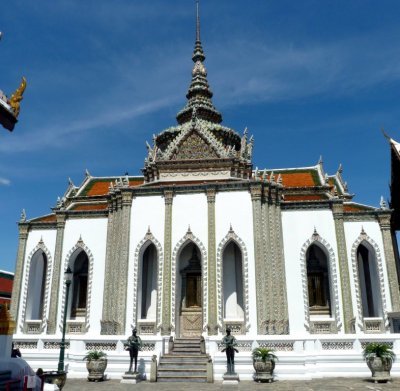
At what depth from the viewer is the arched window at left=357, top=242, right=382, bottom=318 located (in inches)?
790

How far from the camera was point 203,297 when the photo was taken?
1823 centimetres

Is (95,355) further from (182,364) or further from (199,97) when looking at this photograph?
(199,97)

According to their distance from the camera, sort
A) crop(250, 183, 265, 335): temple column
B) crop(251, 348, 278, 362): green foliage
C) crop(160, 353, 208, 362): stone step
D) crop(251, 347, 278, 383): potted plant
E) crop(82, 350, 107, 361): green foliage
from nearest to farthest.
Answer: crop(251, 347, 278, 383): potted plant < crop(251, 348, 278, 362): green foliage < crop(82, 350, 107, 361): green foliage < crop(160, 353, 208, 362): stone step < crop(250, 183, 265, 335): temple column

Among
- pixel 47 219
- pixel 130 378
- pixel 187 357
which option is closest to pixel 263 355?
pixel 187 357

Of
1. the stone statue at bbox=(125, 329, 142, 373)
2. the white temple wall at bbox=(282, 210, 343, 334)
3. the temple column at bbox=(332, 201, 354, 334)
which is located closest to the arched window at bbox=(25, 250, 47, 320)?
the stone statue at bbox=(125, 329, 142, 373)

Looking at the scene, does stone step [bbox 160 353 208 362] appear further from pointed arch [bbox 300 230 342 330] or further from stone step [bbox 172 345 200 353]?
pointed arch [bbox 300 230 342 330]

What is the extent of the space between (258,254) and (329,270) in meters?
3.88

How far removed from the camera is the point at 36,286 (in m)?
22.6

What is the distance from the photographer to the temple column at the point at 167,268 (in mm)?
18062

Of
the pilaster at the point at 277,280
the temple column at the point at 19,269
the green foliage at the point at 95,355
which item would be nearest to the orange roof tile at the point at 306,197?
the pilaster at the point at 277,280

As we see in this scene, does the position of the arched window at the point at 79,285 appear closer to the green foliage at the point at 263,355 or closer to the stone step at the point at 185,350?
the stone step at the point at 185,350

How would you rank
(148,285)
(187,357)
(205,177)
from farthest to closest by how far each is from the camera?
(205,177), (148,285), (187,357)

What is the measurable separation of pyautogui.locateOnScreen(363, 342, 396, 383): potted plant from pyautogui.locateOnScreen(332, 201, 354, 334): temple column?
4332 millimetres

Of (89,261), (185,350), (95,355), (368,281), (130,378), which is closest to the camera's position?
(130,378)
